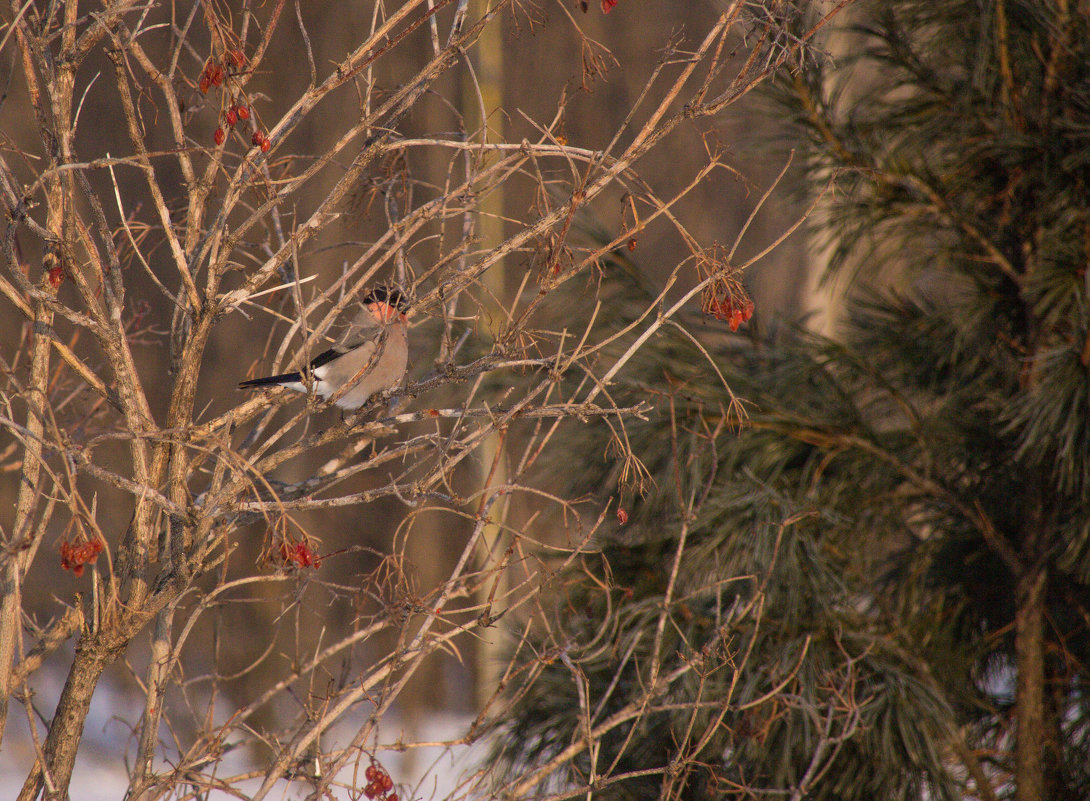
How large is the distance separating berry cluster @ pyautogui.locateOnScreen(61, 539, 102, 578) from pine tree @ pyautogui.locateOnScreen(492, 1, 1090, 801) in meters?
0.91

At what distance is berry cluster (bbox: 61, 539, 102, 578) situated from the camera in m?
1.39

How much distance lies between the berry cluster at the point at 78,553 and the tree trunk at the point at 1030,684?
5.78ft

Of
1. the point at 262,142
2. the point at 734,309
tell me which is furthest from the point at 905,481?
the point at 262,142

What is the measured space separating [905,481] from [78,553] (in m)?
1.71

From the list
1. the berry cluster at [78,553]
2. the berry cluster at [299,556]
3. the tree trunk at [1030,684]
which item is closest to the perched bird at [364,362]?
the berry cluster at [78,553]

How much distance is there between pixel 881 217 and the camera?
7.00 ft

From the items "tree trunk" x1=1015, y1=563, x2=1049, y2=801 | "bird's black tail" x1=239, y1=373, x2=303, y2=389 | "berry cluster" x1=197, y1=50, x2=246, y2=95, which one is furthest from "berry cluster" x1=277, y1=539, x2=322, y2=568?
"tree trunk" x1=1015, y1=563, x2=1049, y2=801

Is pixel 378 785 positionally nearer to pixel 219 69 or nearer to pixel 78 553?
pixel 78 553

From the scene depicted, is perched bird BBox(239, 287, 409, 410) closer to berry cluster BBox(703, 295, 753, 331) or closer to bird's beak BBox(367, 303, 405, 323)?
bird's beak BBox(367, 303, 405, 323)

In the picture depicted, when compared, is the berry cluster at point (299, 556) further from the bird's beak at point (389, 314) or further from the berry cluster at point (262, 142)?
the berry cluster at point (262, 142)

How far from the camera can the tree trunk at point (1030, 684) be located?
194 cm

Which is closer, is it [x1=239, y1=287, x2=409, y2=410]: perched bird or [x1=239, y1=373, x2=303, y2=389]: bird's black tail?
[x1=239, y1=373, x2=303, y2=389]: bird's black tail

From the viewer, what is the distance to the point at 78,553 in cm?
142

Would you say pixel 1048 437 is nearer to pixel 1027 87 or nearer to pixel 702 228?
pixel 1027 87
